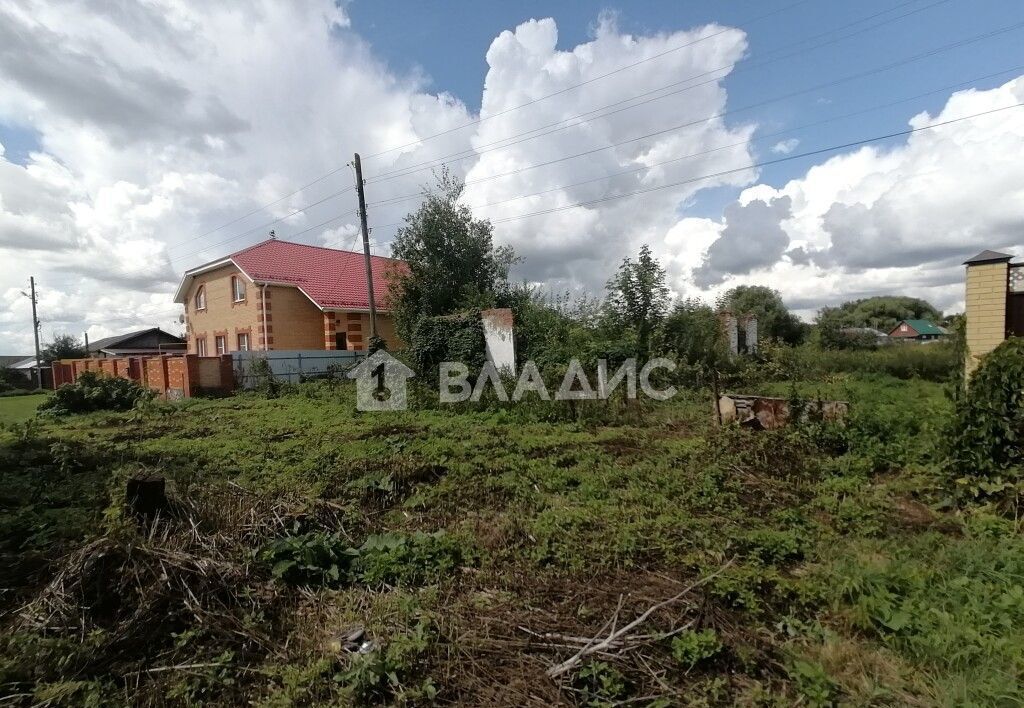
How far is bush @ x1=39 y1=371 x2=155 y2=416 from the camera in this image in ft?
40.0

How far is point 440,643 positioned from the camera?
8.03 ft

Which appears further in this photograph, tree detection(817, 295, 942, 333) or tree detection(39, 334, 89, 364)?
tree detection(817, 295, 942, 333)

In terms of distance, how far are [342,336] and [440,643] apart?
17.9 m

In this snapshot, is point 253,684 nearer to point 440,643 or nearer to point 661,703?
point 440,643

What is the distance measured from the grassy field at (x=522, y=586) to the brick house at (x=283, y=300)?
43.7ft

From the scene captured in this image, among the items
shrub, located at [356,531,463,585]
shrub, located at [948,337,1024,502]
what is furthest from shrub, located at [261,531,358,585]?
shrub, located at [948,337,1024,502]

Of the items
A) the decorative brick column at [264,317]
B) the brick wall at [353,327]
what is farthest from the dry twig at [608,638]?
the decorative brick column at [264,317]

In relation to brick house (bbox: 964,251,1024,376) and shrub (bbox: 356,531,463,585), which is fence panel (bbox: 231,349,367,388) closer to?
shrub (bbox: 356,531,463,585)

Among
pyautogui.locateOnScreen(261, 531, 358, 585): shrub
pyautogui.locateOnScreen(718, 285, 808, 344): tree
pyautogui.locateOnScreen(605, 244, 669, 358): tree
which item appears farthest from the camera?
pyautogui.locateOnScreen(718, 285, 808, 344): tree

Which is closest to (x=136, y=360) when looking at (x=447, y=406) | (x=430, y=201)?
(x=430, y=201)

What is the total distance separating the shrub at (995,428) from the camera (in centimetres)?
376

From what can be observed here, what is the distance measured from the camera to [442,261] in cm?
1576

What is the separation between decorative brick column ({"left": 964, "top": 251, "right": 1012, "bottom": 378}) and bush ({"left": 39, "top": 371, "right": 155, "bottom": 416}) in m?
17.1

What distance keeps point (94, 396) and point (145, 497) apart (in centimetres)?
1281
